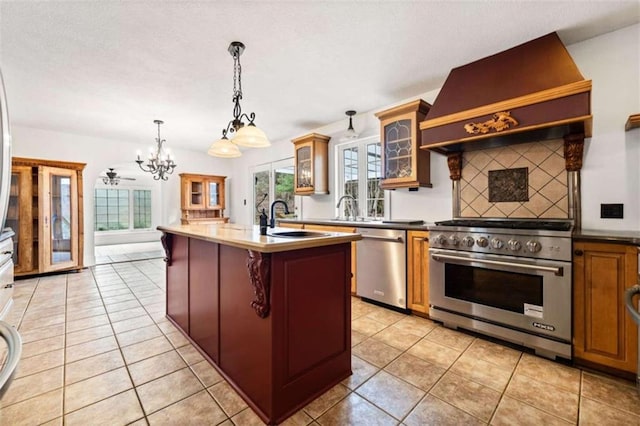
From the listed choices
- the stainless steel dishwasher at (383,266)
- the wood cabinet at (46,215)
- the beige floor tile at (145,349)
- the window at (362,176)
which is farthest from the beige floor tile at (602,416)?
the wood cabinet at (46,215)

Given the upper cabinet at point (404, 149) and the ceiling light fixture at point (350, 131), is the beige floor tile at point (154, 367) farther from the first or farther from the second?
the ceiling light fixture at point (350, 131)

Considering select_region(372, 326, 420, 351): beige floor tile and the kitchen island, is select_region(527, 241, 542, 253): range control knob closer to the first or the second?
select_region(372, 326, 420, 351): beige floor tile

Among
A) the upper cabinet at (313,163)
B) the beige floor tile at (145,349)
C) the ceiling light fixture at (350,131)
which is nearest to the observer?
the beige floor tile at (145,349)

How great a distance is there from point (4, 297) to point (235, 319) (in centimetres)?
144

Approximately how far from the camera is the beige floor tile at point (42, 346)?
2.26 meters

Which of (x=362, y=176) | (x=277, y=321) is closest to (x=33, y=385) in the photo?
(x=277, y=321)

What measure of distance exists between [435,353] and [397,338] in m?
0.34

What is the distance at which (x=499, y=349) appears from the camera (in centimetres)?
229

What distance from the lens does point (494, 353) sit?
2227 mm

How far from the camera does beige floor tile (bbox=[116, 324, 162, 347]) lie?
2.45 metres

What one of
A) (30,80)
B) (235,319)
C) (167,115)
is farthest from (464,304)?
(30,80)

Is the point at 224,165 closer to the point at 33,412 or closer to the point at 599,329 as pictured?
the point at 33,412

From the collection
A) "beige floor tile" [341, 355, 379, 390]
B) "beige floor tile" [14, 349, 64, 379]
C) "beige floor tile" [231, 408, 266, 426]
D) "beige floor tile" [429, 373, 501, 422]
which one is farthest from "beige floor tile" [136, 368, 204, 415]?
"beige floor tile" [429, 373, 501, 422]

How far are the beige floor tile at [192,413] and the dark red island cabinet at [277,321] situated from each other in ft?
0.56
